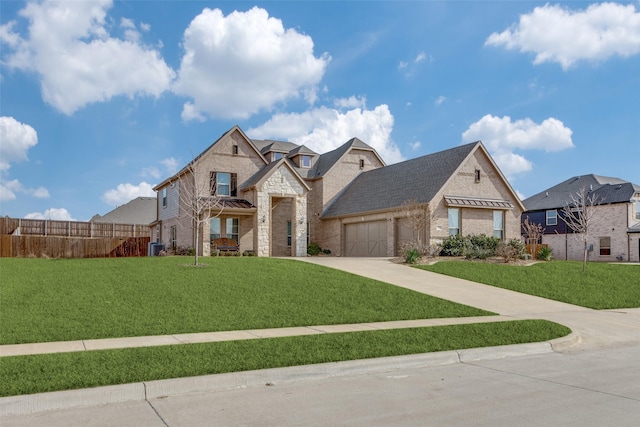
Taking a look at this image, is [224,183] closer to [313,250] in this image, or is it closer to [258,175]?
[258,175]

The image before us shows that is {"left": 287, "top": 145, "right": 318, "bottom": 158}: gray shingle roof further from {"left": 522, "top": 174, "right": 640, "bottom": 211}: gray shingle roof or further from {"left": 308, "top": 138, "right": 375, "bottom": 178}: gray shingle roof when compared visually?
{"left": 522, "top": 174, "right": 640, "bottom": 211}: gray shingle roof

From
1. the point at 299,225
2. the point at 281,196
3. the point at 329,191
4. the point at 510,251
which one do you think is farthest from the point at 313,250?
the point at 510,251

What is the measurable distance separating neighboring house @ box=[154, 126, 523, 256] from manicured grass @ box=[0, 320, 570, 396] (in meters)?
18.1

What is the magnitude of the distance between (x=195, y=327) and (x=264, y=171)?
22.1 m

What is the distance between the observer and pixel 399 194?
31.8 meters

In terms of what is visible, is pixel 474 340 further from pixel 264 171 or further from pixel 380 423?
pixel 264 171

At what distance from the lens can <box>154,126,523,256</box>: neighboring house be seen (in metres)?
30.2

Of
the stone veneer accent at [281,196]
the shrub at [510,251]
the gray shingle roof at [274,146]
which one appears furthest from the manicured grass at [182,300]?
the gray shingle roof at [274,146]

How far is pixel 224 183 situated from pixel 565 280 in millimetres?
19931

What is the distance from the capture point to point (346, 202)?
35.9m

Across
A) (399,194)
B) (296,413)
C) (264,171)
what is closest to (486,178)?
(399,194)

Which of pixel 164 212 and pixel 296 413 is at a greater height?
pixel 164 212

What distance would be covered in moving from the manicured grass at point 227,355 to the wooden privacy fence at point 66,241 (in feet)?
78.2

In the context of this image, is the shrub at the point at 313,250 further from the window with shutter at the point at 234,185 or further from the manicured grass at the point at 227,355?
the manicured grass at the point at 227,355
